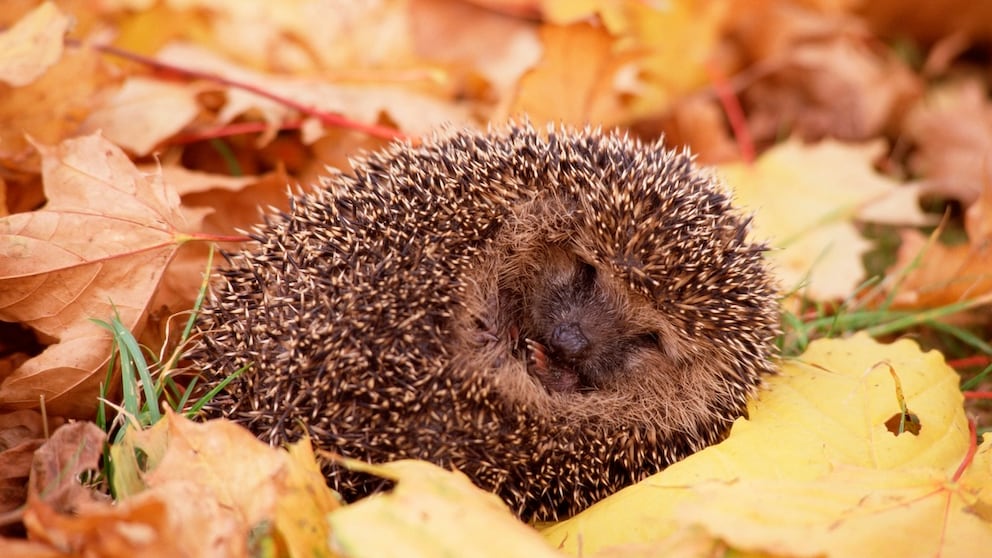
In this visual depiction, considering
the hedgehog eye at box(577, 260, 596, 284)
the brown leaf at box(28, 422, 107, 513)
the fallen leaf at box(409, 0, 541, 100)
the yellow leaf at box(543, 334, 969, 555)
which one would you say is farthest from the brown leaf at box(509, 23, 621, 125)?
the brown leaf at box(28, 422, 107, 513)

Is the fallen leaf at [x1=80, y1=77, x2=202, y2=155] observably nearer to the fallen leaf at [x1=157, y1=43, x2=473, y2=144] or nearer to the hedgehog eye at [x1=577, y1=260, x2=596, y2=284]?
the fallen leaf at [x1=157, y1=43, x2=473, y2=144]

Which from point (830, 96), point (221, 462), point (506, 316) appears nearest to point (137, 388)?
point (221, 462)

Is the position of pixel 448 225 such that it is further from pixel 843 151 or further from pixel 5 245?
pixel 843 151

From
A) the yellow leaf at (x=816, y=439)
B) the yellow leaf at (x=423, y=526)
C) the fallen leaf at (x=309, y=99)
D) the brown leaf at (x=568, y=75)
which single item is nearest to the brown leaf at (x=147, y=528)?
the yellow leaf at (x=423, y=526)

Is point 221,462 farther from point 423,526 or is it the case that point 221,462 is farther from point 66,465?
point 423,526

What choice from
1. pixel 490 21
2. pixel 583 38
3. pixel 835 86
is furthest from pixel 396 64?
pixel 835 86

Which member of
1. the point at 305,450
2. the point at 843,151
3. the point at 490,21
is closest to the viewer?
the point at 305,450
